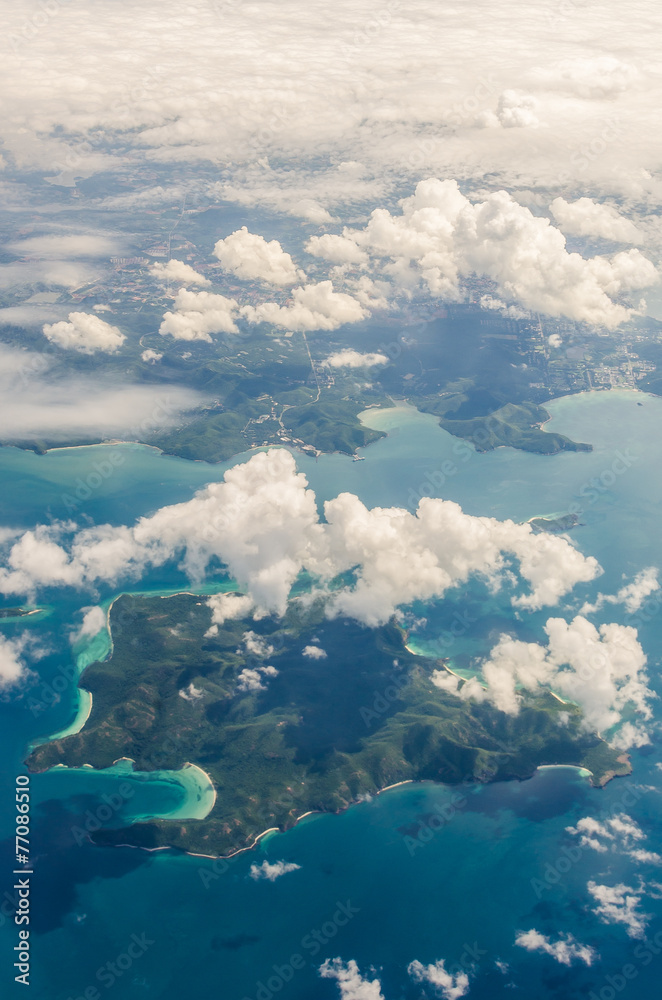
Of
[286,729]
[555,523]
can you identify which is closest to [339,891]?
[286,729]

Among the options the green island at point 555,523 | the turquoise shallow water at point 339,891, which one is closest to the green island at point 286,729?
the turquoise shallow water at point 339,891

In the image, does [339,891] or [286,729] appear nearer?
[339,891]

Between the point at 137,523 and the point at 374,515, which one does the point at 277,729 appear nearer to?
the point at 374,515

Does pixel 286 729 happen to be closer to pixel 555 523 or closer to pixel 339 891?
pixel 339 891

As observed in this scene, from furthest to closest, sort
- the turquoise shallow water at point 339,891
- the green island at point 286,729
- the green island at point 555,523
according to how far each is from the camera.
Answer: the green island at point 555,523
the green island at point 286,729
the turquoise shallow water at point 339,891

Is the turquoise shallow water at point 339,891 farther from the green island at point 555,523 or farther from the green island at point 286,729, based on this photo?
the green island at point 555,523

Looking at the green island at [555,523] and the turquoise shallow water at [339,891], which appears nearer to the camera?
the turquoise shallow water at [339,891]

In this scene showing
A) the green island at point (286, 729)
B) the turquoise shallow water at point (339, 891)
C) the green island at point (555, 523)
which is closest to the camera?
the turquoise shallow water at point (339, 891)

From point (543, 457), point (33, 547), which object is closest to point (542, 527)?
point (543, 457)

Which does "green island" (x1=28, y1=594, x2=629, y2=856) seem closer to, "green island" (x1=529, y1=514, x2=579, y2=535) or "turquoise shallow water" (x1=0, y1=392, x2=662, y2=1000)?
"turquoise shallow water" (x1=0, y1=392, x2=662, y2=1000)
